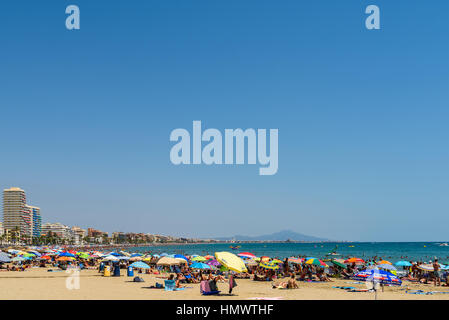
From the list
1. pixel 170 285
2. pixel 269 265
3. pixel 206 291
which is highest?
pixel 206 291

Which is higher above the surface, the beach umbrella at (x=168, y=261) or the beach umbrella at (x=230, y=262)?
the beach umbrella at (x=230, y=262)

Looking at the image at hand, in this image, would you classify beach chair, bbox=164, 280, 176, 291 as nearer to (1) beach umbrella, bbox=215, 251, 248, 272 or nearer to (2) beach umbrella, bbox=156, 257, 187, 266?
(2) beach umbrella, bbox=156, 257, 187, 266

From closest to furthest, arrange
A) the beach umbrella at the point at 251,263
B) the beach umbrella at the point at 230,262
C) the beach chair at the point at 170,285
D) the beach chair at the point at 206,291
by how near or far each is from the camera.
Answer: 1. the beach umbrella at the point at 230,262
2. the beach chair at the point at 206,291
3. the beach chair at the point at 170,285
4. the beach umbrella at the point at 251,263

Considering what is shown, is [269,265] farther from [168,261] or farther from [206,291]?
[206,291]

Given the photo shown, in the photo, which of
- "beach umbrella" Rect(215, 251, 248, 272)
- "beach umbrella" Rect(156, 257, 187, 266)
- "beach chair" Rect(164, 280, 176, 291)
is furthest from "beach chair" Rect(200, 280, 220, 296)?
"beach umbrella" Rect(156, 257, 187, 266)

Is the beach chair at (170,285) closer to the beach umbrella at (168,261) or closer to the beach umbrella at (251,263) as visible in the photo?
the beach umbrella at (168,261)

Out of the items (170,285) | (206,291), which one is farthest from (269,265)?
(206,291)

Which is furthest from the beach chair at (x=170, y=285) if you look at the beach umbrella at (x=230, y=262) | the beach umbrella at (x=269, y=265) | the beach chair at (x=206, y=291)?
the beach umbrella at (x=269, y=265)

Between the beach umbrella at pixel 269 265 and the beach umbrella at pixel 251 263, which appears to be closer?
the beach umbrella at pixel 269 265

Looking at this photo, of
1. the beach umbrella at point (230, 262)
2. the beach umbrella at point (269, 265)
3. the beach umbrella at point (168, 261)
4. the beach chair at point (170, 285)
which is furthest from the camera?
the beach umbrella at point (269, 265)
